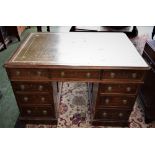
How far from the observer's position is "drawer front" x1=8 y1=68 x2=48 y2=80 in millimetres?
1492

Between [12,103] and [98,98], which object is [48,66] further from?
[12,103]

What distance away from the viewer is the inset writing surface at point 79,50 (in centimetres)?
148

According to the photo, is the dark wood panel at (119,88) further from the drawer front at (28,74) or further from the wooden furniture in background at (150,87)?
the drawer front at (28,74)

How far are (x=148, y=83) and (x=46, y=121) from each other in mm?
1438

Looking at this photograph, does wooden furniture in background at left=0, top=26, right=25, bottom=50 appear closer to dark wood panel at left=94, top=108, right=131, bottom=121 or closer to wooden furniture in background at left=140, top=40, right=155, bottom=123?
dark wood panel at left=94, top=108, right=131, bottom=121

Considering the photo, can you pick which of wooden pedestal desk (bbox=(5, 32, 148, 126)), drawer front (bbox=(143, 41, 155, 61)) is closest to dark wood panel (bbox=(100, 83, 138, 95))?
wooden pedestal desk (bbox=(5, 32, 148, 126))

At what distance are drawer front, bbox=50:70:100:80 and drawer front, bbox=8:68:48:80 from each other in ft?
0.28

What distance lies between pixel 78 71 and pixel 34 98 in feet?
2.10

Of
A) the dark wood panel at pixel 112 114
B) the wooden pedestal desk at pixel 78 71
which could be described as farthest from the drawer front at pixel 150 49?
the dark wood panel at pixel 112 114

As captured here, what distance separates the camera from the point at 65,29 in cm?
517

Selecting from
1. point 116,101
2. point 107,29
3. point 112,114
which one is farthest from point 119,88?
point 107,29

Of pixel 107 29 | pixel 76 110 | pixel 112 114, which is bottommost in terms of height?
pixel 76 110

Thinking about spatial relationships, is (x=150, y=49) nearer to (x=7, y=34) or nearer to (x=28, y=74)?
(x=28, y=74)

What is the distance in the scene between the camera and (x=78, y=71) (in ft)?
4.87
